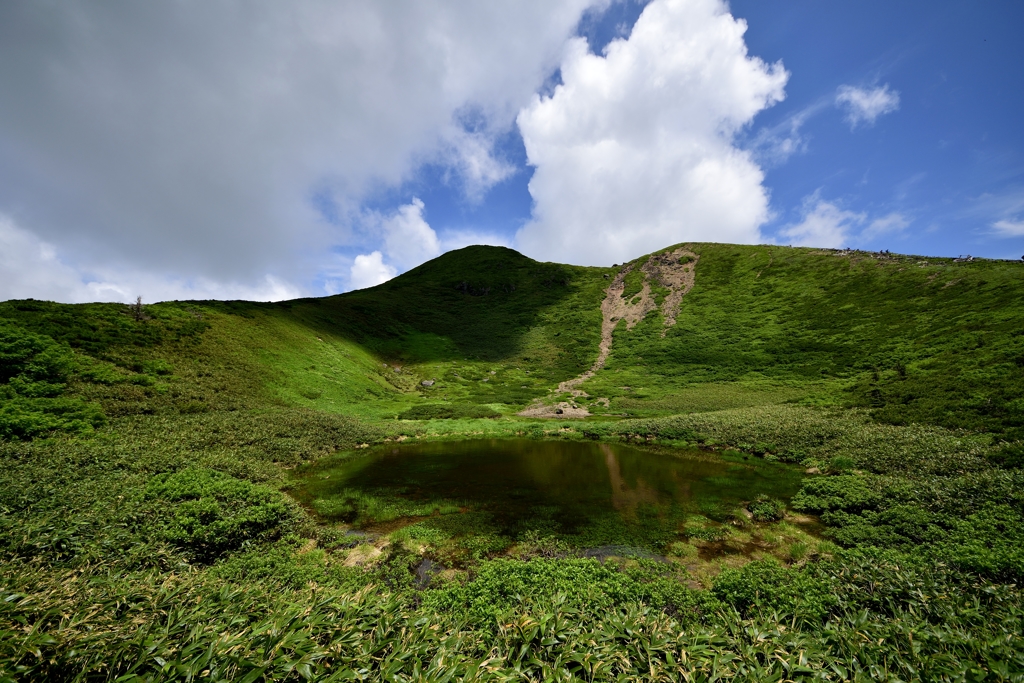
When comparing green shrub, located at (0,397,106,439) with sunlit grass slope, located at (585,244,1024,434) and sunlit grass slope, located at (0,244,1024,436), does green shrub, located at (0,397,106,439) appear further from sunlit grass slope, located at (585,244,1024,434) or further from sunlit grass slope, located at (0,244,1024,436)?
sunlit grass slope, located at (585,244,1024,434)

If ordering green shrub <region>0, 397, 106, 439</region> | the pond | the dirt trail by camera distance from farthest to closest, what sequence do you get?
the dirt trail
green shrub <region>0, 397, 106, 439</region>
the pond

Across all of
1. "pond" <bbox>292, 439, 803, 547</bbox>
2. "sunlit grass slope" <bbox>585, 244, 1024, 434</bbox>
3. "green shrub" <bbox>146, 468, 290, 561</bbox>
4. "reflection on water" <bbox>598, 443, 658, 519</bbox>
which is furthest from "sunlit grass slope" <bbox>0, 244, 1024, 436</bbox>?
"reflection on water" <bbox>598, 443, 658, 519</bbox>

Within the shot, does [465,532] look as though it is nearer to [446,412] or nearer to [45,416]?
[45,416]

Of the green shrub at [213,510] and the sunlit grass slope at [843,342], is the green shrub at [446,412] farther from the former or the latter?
the green shrub at [213,510]

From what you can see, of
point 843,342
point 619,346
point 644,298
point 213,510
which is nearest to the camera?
point 213,510

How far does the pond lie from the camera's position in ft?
54.1

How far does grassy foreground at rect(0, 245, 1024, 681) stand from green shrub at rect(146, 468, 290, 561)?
0.34 feet

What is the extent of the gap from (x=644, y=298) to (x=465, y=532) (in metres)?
83.7

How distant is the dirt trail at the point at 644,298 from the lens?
2777 inches

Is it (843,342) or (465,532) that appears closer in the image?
(465,532)

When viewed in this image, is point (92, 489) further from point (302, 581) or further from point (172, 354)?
point (172, 354)

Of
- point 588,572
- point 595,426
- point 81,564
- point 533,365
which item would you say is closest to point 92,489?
point 81,564

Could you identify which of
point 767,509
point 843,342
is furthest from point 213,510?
point 843,342

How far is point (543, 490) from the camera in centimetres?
2059
